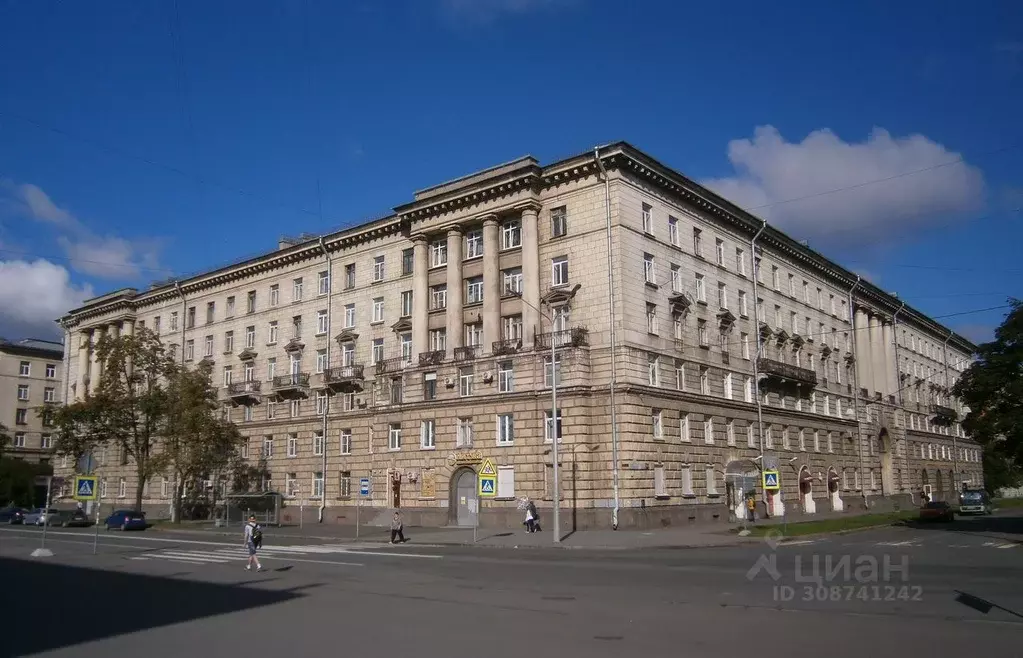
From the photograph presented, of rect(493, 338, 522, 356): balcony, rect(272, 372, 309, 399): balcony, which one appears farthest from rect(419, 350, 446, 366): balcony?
rect(272, 372, 309, 399): balcony

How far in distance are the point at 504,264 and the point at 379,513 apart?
16915mm

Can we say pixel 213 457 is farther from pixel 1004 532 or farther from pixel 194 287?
pixel 1004 532

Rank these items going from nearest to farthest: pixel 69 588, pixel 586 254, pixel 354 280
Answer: pixel 69 588 < pixel 586 254 < pixel 354 280

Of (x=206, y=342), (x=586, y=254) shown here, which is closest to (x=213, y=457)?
(x=206, y=342)

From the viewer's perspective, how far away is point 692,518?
44219mm

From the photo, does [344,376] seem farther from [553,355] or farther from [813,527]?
[813,527]

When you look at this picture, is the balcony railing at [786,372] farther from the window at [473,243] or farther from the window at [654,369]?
the window at [473,243]

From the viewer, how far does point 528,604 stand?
1574 centimetres

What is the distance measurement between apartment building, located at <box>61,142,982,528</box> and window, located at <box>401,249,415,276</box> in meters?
0.20

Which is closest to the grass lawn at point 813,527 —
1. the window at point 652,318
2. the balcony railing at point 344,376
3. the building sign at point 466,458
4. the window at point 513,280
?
the window at point 652,318

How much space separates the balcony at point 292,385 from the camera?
189 ft

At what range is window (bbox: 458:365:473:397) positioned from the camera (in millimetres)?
46375

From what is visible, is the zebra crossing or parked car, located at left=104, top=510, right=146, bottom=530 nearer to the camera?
the zebra crossing

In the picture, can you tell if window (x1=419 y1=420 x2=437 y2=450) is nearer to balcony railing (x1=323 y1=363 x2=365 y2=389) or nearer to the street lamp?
balcony railing (x1=323 y1=363 x2=365 y2=389)
